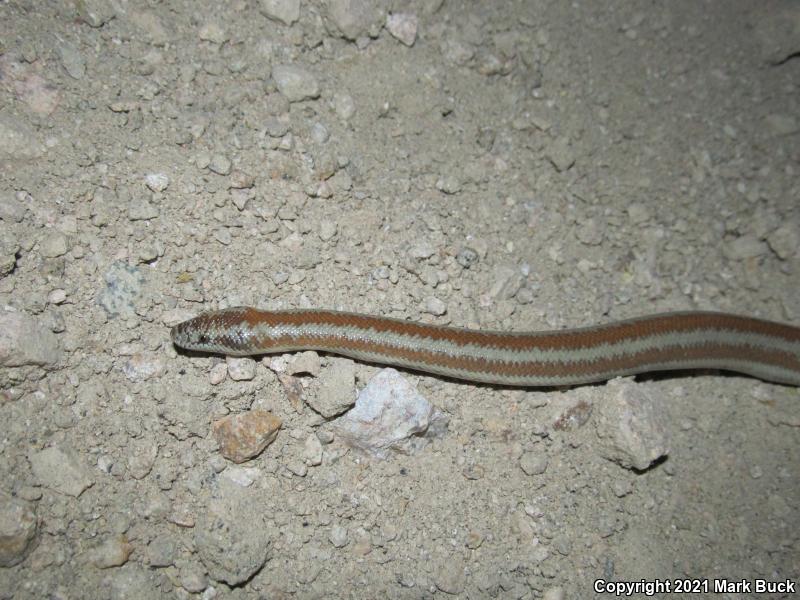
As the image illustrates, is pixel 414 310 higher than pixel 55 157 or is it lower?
lower

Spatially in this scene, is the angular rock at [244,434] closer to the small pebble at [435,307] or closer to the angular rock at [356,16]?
the small pebble at [435,307]

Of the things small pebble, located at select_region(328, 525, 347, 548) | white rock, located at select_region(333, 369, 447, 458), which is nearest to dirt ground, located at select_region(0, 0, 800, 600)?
small pebble, located at select_region(328, 525, 347, 548)

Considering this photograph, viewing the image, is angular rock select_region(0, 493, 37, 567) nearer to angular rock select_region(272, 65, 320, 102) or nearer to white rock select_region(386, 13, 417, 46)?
angular rock select_region(272, 65, 320, 102)

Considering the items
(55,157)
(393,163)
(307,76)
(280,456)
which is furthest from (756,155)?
(55,157)

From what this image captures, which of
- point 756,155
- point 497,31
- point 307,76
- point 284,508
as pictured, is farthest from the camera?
point 756,155

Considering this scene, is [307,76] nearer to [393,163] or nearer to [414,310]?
[393,163]

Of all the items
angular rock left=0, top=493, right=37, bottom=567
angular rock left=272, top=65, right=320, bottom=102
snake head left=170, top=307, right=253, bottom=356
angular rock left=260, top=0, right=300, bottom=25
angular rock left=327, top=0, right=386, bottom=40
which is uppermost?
angular rock left=327, top=0, right=386, bottom=40
